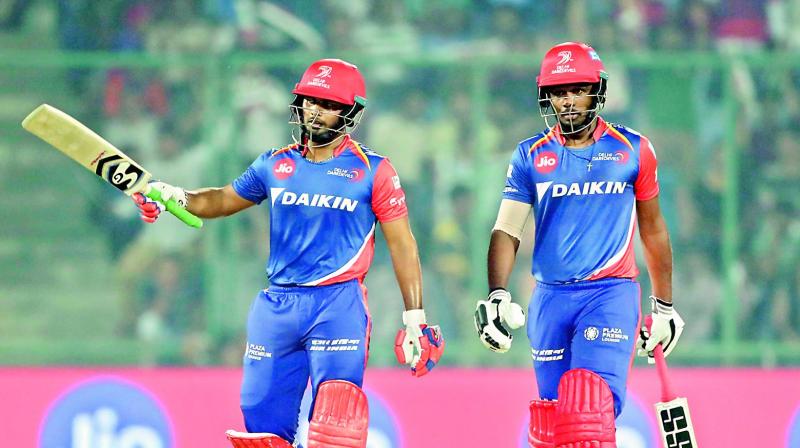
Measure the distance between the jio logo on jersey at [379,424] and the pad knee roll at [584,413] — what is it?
7.59 feet

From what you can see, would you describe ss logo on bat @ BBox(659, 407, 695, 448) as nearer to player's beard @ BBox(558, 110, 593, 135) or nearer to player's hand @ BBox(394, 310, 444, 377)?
player's hand @ BBox(394, 310, 444, 377)

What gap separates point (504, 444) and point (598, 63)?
2.75m

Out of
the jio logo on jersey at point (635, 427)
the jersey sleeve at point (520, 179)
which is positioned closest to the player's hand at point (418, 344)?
the jersey sleeve at point (520, 179)

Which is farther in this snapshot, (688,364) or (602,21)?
(602,21)

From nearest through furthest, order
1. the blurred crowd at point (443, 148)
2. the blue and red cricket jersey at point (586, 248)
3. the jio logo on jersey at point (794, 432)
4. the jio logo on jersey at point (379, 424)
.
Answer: the blue and red cricket jersey at point (586, 248) < the jio logo on jersey at point (379, 424) < the jio logo on jersey at point (794, 432) < the blurred crowd at point (443, 148)

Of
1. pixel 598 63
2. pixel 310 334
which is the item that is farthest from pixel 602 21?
pixel 310 334

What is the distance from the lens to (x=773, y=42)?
460 inches

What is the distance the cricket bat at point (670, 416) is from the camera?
681 centimetres

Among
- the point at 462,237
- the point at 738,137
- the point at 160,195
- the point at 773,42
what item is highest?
the point at 773,42

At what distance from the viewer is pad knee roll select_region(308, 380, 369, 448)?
6250mm

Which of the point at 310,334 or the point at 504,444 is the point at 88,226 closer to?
the point at 504,444

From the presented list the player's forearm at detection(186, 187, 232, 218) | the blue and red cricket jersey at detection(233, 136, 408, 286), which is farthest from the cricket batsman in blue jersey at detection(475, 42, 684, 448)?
the player's forearm at detection(186, 187, 232, 218)

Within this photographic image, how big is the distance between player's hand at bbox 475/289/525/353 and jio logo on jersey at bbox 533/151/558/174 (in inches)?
21.7

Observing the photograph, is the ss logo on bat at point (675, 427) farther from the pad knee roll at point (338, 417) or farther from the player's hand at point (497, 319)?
the pad knee roll at point (338, 417)
